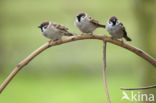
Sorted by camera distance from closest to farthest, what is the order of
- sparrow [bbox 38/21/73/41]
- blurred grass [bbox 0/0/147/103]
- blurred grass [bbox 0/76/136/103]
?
sparrow [bbox 38/21/73/41] < blurred grass [bbox 0/76/136/103] < blurred grass [bbox 0/0/147/103]

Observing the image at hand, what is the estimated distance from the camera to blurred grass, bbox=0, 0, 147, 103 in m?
7.79

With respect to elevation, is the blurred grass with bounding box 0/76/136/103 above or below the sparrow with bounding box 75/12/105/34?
below

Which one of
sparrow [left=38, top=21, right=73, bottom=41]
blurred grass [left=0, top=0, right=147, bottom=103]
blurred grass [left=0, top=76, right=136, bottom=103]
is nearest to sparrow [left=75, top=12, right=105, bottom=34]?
sparrow [left=38, top=21, right=73, bottom=41]

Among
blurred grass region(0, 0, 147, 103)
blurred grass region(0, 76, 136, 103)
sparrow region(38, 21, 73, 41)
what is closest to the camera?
sparrow region(38, 21, 73, 41)

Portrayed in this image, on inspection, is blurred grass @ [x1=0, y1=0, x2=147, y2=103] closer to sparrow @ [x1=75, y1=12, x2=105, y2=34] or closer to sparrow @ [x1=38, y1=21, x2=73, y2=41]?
sparrow @ [x1=75, y1=12, x2=105, y2=34]

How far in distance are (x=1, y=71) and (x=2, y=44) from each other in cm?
50

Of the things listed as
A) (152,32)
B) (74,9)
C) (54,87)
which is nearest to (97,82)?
(54,87)

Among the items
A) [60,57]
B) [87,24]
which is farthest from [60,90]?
[87,24]

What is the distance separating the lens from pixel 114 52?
9.55 m

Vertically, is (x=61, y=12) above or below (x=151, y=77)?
above

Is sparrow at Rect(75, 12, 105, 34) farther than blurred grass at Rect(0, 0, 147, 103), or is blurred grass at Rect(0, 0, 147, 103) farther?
blurred grass at Rect(0, 0, 147, 103)

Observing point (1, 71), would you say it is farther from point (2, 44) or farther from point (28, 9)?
point (28, 9)

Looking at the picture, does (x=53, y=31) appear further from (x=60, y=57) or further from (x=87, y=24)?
(x=60, y=57)

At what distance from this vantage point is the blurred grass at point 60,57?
7785 millimetres
